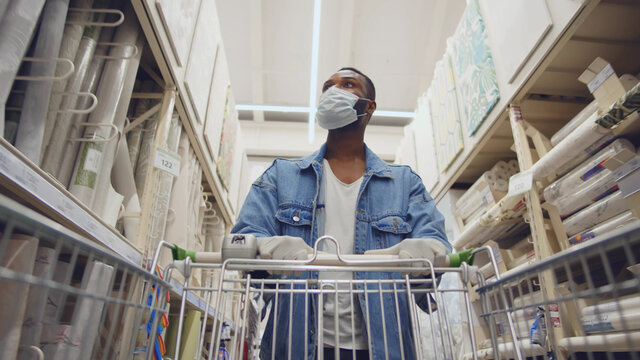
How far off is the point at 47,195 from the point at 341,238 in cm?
86

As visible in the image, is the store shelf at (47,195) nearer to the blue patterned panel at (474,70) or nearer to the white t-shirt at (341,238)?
the white t-shirt at (341,238)

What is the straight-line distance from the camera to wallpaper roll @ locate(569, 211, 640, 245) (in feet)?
5.22

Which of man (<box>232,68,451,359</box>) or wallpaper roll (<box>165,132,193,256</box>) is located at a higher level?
wallpaper roll (<box>165,132,193,256</box>)

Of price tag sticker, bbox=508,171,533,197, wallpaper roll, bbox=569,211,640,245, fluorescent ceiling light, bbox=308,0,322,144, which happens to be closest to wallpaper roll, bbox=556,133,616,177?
price tag sticker, bbox=508,171,533,197

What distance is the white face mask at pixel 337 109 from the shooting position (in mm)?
1756

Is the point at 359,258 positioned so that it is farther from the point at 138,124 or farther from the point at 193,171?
the point at 193,171

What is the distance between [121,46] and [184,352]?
170 cm

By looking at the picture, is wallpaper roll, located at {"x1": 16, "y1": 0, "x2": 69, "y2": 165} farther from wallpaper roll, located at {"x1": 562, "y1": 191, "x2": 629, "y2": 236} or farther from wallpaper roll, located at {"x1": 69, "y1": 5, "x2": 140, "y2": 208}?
wallpaper roll, located at {"x1": 562, "y1": 191, "x2": 629, "y2": 236}

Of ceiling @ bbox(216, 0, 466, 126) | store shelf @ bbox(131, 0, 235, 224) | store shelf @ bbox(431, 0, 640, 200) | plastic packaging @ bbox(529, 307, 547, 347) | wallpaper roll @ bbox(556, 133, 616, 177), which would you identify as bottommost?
plastic packaging @ bbox(529, 307, 547, 347)

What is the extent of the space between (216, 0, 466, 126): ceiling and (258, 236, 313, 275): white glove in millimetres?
3867

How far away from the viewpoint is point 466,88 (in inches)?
108

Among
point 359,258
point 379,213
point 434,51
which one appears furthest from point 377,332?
point 434,51

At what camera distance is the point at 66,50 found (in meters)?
1.45

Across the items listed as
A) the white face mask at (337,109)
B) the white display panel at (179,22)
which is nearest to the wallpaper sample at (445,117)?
the white face mask at (337,109)
